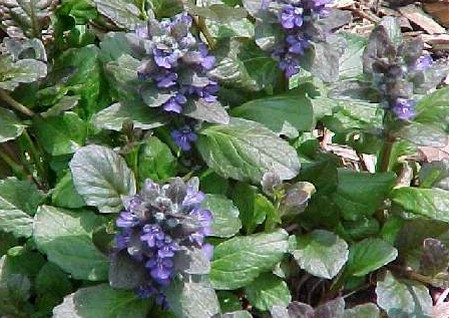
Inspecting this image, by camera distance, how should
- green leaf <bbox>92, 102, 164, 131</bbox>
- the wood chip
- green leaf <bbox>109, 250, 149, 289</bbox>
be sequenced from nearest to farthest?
1. green leaf <bbox>109, 250, 149, 289</bbox>
2. green leaf <bbox>92, 102, 164, 131</bbox>
3. the wood chip

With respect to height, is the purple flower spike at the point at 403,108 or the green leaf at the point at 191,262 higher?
the purple flower spike at the point at 403,108

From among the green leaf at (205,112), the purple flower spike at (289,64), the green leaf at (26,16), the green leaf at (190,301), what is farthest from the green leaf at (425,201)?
the green leaf at (26,16)

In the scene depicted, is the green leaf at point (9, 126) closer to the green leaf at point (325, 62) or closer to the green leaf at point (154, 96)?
the green leaf at point (154, 96)

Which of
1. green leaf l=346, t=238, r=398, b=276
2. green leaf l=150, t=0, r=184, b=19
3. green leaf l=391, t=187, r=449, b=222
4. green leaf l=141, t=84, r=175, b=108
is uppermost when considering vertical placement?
green leaf l=150, t=0, r=184, b=19

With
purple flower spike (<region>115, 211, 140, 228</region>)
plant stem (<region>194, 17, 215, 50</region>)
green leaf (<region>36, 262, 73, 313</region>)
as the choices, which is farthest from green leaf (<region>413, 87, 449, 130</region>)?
green leaf (<region>36, 262, 73, 313</region>)

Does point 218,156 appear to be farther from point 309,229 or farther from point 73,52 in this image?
point 73,52

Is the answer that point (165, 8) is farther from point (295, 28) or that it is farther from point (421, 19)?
point (421, 19)

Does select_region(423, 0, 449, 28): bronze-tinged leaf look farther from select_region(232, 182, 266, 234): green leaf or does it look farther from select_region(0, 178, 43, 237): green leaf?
select_region(0, 178, 43, 237): green leaf

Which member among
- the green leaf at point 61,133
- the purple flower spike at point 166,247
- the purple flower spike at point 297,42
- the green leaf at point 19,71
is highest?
the purple flower spike at point 297,42
